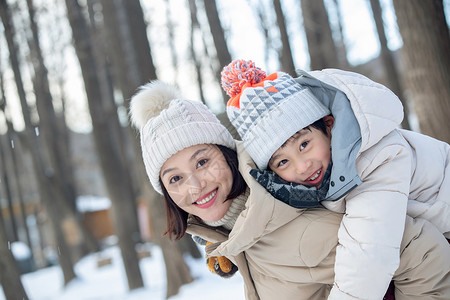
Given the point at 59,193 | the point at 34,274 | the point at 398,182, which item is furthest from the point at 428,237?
the point at 34,274

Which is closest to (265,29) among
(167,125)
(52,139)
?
(52,139)

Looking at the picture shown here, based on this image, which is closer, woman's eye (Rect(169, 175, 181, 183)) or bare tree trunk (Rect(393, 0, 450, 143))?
woman's eye (Rect(169, 175, 181, 183))

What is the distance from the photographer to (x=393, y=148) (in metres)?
1.99

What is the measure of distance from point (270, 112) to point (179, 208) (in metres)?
0.78

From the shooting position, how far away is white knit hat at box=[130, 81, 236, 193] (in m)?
2.34

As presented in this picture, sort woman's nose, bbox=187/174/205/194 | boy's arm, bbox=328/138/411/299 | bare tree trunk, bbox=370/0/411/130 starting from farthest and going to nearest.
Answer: bare tree trunk, bbox=370/0/411/130 → woman's nose, bbox=187/174/205/194 → boy's arm, bbox=328/138/411/299

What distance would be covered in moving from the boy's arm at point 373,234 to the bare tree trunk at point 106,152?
26.3ft

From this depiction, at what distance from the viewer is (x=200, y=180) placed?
231 cm

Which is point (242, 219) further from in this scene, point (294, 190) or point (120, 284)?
point (120, 284)

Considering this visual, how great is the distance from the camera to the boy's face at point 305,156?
210cm

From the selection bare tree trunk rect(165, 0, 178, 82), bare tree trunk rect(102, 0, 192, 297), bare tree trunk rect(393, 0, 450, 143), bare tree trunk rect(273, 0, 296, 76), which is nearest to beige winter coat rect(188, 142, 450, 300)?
bare tree trunk rect(393, 0, 450, 143)

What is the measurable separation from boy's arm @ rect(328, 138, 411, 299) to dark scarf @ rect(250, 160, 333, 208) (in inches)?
5.7

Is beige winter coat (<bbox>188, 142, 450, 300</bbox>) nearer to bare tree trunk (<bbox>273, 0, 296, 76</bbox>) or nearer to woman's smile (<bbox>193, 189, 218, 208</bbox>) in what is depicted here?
woman's smile (<bbox>193, 189, 218, 208</bbox>)

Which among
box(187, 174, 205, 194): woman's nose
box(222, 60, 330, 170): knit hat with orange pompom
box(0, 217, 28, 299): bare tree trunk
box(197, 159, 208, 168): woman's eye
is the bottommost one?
box(0, 217, 28, 299): bare tree trunk
